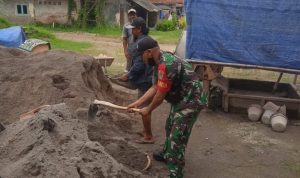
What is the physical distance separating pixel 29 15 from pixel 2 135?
25264 mm

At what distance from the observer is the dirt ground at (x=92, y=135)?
411cm

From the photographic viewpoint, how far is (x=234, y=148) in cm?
692

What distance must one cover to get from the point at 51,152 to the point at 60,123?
688 mm

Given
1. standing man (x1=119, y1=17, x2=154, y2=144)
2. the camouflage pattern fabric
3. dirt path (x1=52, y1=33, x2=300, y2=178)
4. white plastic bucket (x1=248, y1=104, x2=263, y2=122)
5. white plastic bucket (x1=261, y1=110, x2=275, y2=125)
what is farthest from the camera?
white plastic bucket (x1=248, y1=104, x2=263, y2=122)

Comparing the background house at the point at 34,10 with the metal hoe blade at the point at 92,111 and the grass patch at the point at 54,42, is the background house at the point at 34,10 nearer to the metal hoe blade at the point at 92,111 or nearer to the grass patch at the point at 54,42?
the grass patch at the point at 54,42

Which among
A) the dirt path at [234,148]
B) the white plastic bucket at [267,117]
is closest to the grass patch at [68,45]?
the dirt path at [234,148]

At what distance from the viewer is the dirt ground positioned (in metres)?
4.11

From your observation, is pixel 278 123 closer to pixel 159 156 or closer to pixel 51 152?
pixel 159 156

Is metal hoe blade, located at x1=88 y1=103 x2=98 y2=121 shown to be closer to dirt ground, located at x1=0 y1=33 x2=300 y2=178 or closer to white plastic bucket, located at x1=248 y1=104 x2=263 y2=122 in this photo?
dirt ground, located at x1=0 y1=33 x2=300 y2=178

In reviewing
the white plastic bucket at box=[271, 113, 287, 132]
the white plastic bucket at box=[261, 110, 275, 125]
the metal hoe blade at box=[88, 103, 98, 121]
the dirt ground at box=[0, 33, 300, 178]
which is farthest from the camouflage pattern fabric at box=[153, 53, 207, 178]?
the white plastic bucket at box=[261, 110, 275, 125]

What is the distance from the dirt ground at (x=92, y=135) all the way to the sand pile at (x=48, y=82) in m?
0.02

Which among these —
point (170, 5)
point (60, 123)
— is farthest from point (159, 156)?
point (170, 5)

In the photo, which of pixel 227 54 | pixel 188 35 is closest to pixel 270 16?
pixel 227 54

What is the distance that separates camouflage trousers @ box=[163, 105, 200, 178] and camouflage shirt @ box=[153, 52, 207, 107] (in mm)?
121
